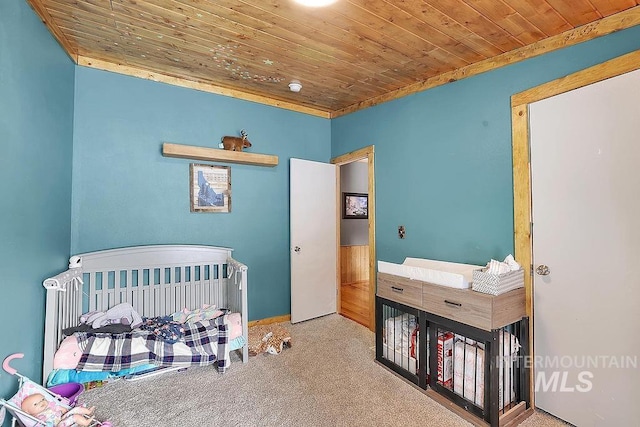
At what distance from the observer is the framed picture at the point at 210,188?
3045mm

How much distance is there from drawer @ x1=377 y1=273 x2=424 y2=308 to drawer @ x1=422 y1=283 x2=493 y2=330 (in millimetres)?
64

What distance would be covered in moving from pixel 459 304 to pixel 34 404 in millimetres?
2446

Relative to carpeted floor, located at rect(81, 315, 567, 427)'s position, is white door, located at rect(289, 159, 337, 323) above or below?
above

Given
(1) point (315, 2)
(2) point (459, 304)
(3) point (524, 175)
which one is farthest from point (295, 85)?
(2) point (459, 304)

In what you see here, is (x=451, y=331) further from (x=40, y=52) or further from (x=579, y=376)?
(x=40, y=52)

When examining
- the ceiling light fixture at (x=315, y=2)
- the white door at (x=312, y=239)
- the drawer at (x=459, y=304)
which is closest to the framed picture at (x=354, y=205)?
the white door at (x=312, y=239)

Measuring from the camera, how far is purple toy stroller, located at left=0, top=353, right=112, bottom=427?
148cm

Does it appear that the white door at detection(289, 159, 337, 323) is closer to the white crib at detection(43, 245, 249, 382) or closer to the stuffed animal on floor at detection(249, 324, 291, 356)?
the stuffed animal on floor at detection(249, 324, 291, 356)

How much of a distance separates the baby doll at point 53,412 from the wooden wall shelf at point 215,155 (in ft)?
6.47

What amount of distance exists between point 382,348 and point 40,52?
3246 millimetres

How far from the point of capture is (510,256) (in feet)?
6.62

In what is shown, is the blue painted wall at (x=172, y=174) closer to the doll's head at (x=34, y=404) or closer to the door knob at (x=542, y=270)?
the doll's head at (x=34, y=404)

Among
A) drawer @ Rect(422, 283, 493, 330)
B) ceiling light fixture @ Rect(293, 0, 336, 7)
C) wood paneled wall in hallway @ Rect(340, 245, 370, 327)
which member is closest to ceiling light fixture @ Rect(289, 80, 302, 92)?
ceiling light fixture @ Rect(293, 0, 336, 7)

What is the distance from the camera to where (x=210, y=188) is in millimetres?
3137
